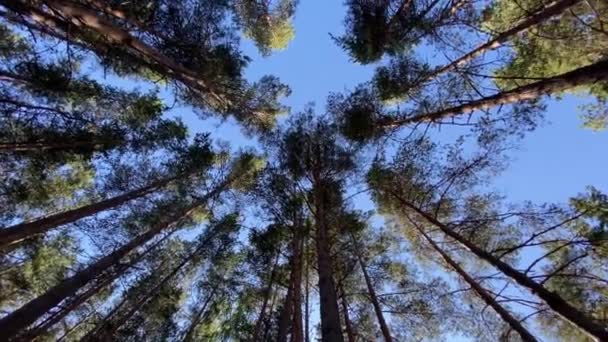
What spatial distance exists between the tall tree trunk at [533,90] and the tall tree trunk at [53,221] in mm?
8227

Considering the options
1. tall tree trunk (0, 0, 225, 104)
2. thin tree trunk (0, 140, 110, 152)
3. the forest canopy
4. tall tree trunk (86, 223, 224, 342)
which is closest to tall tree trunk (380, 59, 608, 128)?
the forest canopy

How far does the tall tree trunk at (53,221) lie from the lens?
7.60m

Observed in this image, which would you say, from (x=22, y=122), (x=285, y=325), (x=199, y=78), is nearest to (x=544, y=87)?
(x=285, y=325)

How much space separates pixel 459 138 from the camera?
9.45m

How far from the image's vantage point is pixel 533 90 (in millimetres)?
6527

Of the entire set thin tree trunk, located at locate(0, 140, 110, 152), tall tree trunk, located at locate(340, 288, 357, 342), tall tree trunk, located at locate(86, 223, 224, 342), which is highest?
thin tree trunk, located at locate(0, 140, 110, 152)

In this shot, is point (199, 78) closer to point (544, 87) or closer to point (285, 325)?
point (285, 325)

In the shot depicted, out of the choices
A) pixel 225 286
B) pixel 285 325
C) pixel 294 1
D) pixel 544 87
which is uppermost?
pixel 294 1

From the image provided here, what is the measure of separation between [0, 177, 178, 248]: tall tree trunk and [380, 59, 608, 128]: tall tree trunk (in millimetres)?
8227

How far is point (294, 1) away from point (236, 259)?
9597mm

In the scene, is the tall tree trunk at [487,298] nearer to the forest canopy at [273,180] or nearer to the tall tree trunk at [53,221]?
the forest canopy at [273,180]

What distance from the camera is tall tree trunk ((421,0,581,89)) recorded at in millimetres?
6423

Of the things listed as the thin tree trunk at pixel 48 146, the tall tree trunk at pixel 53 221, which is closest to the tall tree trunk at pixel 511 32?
the tall tree trunk at pixel 53 221

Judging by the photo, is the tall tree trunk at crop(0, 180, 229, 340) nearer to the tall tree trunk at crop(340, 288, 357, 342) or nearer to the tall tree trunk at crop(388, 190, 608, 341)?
the tall tree trunk at crop(340, 288, 357, 342)
